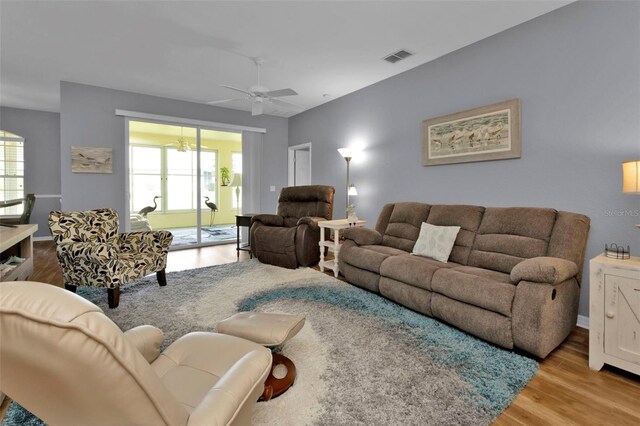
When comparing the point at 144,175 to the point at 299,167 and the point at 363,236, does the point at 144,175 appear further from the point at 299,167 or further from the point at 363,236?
the point at 363,236

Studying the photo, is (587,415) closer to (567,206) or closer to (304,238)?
(567,206)

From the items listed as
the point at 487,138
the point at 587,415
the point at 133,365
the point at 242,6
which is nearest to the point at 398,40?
the point at 487,138

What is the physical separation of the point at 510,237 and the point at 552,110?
1.24 meters

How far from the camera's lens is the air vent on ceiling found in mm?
3710

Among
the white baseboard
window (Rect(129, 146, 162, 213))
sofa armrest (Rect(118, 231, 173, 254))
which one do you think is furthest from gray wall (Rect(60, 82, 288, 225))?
the white baseboard

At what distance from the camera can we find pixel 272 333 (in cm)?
167

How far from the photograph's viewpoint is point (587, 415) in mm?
1569

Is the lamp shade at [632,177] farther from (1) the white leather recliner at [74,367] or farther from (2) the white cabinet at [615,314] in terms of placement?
(1) the white leather recliner at [74,367]

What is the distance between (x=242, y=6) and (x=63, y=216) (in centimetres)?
261

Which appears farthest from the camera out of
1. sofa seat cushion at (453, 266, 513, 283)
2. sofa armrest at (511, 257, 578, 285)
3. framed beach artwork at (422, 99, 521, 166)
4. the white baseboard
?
framed beach artwork at (422, 99, 521, 166)

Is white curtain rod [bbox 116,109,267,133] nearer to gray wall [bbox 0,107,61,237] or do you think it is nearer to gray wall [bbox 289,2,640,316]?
gray wall [bbox 0,107,61,237]

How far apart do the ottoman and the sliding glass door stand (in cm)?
450

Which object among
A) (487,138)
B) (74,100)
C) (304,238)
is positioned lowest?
(304,238)

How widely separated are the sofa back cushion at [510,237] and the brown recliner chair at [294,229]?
2143 mm
